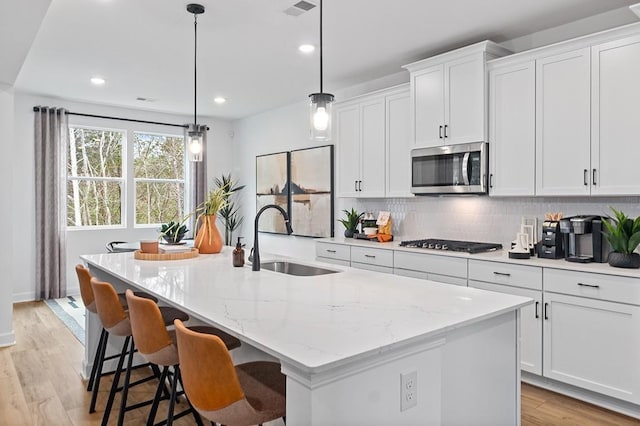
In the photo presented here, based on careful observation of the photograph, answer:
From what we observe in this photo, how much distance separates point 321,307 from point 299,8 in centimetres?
226

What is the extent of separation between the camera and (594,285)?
9.46ft

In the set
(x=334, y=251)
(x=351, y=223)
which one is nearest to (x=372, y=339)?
(x=334, y=251)

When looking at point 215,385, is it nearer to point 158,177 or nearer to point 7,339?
point 7,339

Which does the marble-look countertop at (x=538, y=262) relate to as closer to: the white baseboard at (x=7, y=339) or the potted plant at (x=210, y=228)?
the potted plant at (x=210, y=228)

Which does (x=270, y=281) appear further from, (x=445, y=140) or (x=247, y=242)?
(x=247, y=242)

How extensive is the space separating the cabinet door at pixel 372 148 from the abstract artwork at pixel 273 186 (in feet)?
5.81

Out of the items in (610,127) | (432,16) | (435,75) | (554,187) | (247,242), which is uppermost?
(432,16)

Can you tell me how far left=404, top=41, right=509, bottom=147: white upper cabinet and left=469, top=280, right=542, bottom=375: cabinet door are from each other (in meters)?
1.25

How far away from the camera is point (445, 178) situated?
3965 millimetres

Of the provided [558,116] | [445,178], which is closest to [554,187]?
[558,116]

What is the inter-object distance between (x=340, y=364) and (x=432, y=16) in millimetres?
2906

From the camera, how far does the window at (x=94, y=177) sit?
6391 millimetres

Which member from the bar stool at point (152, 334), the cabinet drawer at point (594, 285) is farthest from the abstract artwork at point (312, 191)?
the bar stool at point (152, 334)

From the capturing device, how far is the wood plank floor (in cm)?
278
